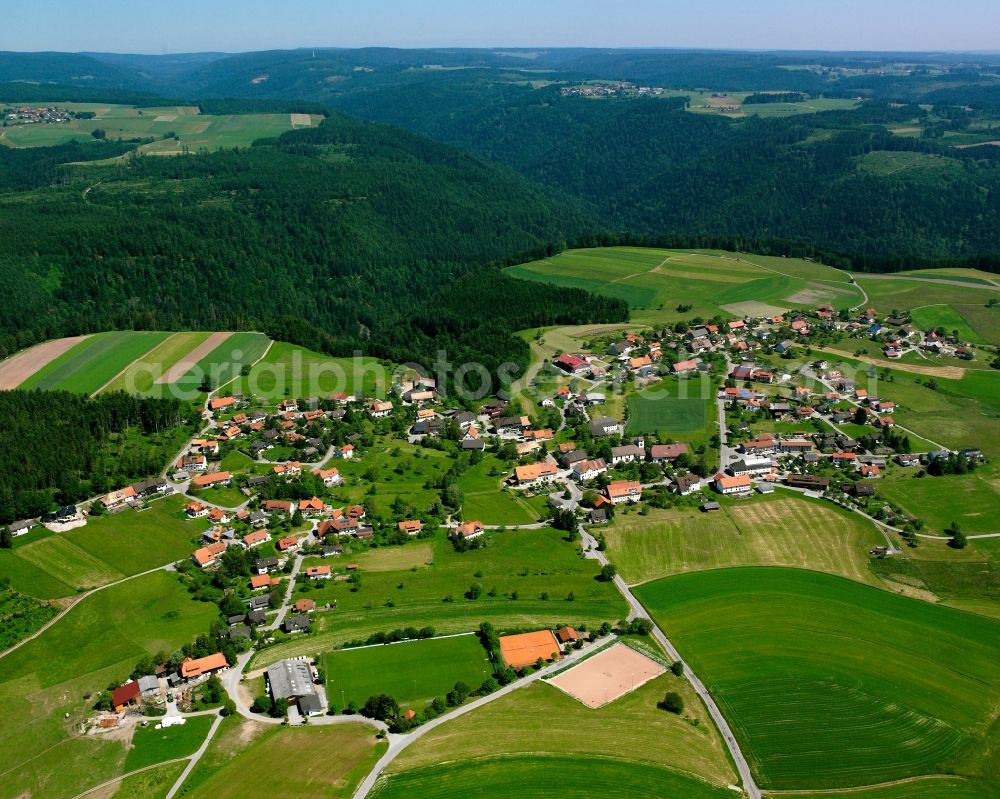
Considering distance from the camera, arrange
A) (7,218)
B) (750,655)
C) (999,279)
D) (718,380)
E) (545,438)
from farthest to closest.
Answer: (7,218), (999,279), (718,380), (545,438), (750,655)

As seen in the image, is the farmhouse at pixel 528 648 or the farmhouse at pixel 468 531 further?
the farmhouse at pixel 468 531

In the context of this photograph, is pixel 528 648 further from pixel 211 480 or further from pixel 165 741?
pixel 211 480

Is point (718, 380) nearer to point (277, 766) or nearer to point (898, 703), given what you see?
point (898, 703)

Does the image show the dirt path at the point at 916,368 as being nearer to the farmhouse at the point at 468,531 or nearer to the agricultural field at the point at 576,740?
the farmhouse at the point at 468,531

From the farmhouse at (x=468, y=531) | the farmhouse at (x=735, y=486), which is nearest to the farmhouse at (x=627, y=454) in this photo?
the farmhouse at (x=735, y=486)

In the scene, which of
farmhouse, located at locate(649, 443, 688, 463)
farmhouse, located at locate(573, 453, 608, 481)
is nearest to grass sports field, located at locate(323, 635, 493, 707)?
farmhouse, located at locate(573, 453, 608, 481)

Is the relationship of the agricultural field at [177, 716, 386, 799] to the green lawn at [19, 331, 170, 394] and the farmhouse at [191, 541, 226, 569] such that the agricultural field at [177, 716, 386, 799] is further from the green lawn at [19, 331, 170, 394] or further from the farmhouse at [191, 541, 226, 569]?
the green lawn at [19, 331, 170, 394]

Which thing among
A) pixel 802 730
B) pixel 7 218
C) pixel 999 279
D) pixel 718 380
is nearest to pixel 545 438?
pixel 718 380
